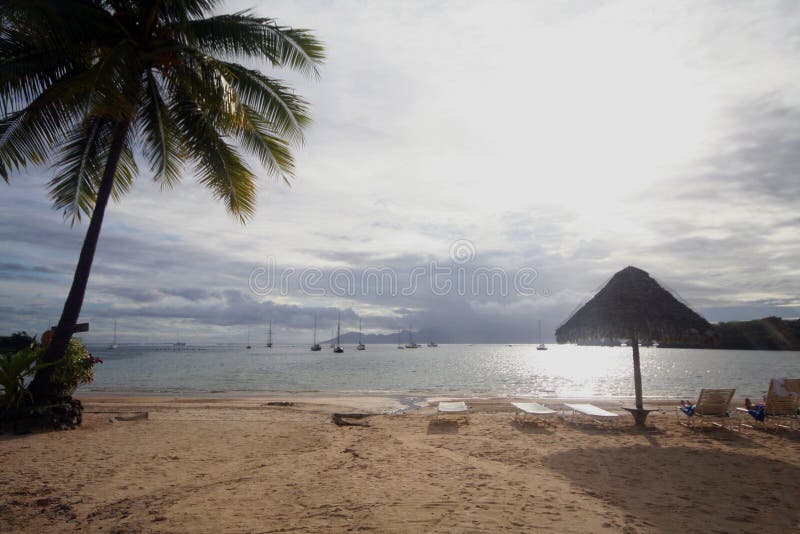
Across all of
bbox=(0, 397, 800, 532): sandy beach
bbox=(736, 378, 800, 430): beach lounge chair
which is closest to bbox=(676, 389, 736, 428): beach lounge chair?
bbox=(0, 397, 800, 532): sandy beach

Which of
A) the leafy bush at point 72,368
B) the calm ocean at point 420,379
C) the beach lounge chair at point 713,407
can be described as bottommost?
the calm ocean at point 420,379

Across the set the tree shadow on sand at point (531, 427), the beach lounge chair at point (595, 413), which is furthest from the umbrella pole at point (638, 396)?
the tree shadow on sand at point (531, 427)

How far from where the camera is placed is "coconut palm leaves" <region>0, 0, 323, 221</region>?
688 centimetres

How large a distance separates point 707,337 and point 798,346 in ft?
437

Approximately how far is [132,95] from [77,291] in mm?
3544

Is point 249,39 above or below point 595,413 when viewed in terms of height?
above

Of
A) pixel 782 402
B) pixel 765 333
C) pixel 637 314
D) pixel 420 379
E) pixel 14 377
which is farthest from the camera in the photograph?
pixel 765 333

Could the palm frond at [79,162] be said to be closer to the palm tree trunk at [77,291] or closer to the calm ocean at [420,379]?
the palm tree trunk at [77,291]

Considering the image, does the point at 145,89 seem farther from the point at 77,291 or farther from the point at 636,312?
the point at 636,312

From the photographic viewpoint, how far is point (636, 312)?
9820 millimetres

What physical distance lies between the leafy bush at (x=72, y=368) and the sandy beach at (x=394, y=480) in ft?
2.81

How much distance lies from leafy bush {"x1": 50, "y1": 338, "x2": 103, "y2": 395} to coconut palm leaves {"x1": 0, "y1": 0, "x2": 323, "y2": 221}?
2943 mm

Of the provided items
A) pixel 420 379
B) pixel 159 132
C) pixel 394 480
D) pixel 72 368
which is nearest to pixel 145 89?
pixel 159 132

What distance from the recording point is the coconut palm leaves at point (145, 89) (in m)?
6.88
